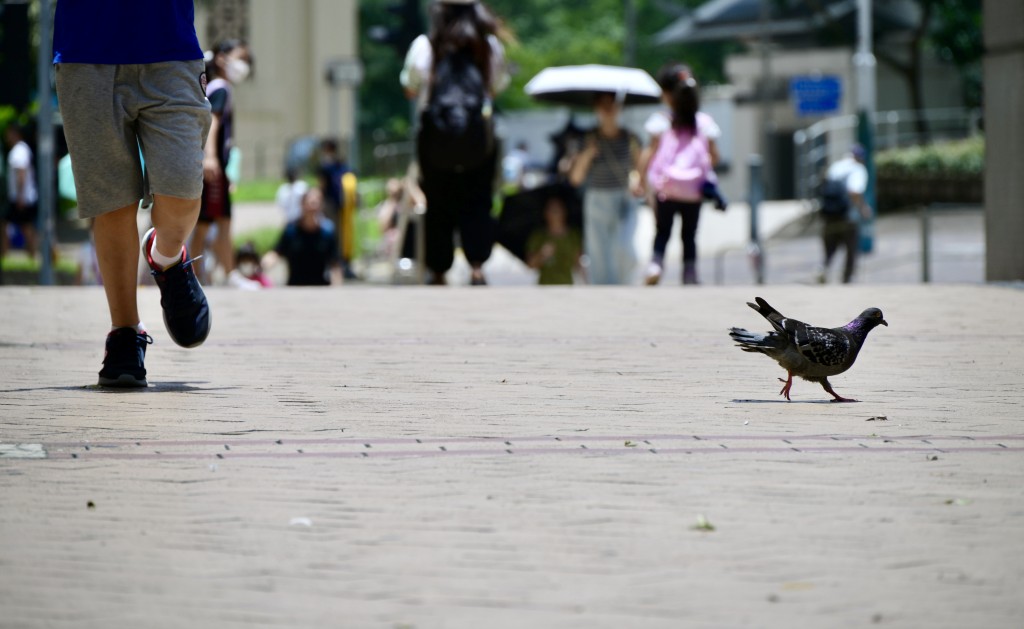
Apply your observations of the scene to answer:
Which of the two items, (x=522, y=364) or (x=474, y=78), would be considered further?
(x=474, y=78)

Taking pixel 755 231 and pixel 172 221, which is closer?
pixel 172 221

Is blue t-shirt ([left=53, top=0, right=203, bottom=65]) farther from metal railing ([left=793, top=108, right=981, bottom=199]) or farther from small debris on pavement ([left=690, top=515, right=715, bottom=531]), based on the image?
metal railing ([left=793, top=108, right=981, bottom=199])

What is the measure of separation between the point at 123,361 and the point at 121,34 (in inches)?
43.8

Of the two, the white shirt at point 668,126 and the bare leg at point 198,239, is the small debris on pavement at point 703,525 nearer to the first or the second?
the bare leg at point 198,239

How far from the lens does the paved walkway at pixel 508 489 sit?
3.43 m

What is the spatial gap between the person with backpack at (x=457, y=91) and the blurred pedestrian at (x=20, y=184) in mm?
11515

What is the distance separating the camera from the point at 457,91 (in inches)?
440

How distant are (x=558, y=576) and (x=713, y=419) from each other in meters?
2.11

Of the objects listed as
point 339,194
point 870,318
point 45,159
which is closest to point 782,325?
point 870,318

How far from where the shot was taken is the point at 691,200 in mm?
13117

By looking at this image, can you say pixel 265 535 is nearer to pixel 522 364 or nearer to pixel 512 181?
pixel 522 364

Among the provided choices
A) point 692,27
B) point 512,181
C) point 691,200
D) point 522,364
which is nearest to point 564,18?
point 692,27

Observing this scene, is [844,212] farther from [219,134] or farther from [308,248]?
[219,134]

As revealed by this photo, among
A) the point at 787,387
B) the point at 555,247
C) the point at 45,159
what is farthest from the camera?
the point at 45,159
